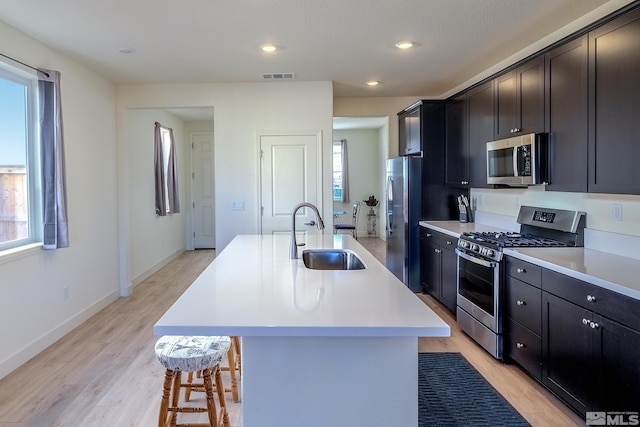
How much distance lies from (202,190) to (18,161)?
16.7ft

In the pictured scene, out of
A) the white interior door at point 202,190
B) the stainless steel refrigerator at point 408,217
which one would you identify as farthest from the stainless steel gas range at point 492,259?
the white interior door at point 202,190

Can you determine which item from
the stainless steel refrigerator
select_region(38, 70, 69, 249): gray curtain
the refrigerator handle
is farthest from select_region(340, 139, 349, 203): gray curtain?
select_region(38, 70, 69, 249): gray curtain

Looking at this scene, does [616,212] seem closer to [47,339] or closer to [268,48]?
[268,48]

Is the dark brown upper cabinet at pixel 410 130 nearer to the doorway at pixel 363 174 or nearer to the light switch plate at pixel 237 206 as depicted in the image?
the light switch plate at pixel 237 206

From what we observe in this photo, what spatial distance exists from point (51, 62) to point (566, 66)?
417 centimetres

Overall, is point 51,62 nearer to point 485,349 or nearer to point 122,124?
point 122,124

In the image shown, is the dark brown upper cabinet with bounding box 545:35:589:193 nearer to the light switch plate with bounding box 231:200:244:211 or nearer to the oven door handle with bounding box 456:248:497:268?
the oven door handle with bounding box 456:248:497:268

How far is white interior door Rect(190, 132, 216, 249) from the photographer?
8.34 meters

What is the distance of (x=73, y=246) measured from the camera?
4.00 meters

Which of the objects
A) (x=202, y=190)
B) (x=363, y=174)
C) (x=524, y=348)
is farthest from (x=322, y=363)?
(x=363, y=174)

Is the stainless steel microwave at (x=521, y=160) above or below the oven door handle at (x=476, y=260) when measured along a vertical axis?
above

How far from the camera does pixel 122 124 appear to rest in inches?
198

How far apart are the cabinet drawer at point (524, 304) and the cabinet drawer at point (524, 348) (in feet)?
0.18

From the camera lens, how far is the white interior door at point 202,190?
328 inches
